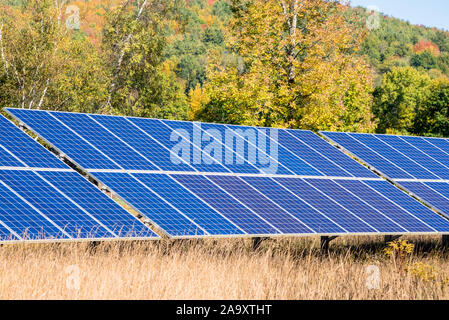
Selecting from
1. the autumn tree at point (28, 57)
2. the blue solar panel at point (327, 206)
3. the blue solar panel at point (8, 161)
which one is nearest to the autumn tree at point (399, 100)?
the autumn tree at point (28, 57)

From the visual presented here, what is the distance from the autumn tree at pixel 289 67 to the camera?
4381 centimetres

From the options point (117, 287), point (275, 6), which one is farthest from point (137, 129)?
point (275, 6)

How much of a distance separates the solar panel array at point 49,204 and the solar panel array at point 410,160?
469 inches

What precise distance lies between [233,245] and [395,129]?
8425cm

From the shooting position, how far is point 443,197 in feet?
81.4

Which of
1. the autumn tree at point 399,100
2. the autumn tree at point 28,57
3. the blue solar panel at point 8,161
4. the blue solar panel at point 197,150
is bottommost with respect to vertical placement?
the autumn tree at point 399,100

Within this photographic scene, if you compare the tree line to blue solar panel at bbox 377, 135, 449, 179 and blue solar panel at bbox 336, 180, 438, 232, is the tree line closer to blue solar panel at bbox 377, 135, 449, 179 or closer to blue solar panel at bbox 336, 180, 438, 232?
blue solar panel at bbox 377, 135, 449, 179

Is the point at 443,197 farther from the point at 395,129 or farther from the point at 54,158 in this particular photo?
the point at 395,129

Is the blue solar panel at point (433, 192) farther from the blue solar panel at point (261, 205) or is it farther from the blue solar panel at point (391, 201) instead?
the blue solar panel at point (261, 205)

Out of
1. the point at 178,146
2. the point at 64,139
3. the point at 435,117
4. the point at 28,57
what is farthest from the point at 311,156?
the point at 435,117

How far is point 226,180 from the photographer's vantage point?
20.9m

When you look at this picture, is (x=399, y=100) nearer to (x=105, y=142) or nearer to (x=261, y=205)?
(x=261, y=205)

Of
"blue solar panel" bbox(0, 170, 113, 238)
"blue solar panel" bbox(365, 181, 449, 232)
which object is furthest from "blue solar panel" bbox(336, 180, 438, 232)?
"blue solar panel" bbox(0, 170, 113, 238)
